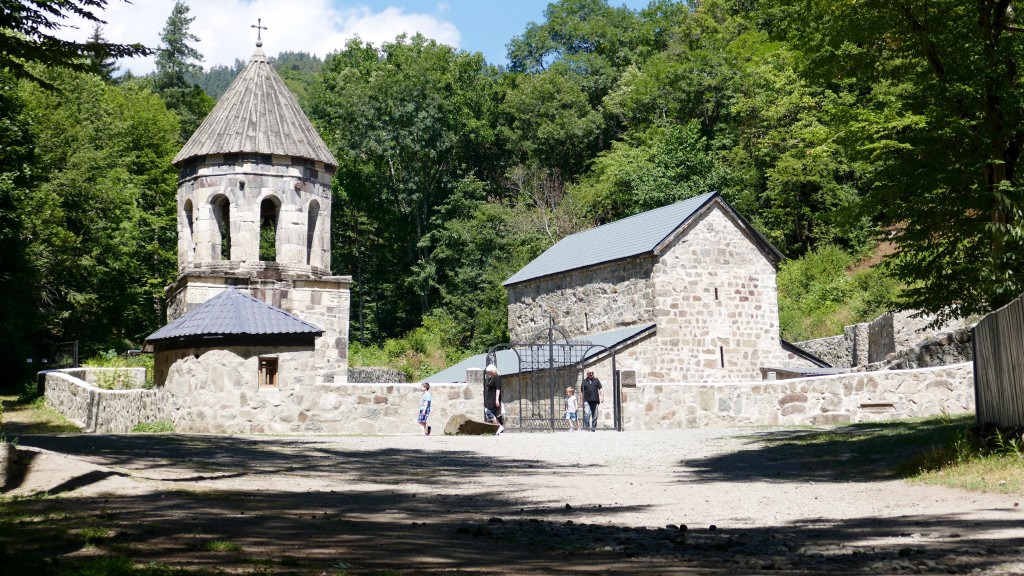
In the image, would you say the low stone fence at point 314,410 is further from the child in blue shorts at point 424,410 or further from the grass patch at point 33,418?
the grass patch at point 33,418

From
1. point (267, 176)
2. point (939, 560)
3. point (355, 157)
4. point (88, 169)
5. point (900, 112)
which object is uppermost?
point (355, 157)

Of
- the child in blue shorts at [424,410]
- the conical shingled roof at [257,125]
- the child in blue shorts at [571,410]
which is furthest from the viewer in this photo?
the conical shingled roof at [257,125]

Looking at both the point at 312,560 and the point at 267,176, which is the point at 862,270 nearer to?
the point at 267,176

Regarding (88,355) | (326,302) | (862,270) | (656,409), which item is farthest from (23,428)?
(862,270)

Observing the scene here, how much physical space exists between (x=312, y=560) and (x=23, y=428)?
20.9 meters

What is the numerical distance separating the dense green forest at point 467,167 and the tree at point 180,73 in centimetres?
17

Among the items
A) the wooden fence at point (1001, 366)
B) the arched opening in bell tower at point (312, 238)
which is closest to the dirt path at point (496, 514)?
the wooden fence at point (1001, 366)

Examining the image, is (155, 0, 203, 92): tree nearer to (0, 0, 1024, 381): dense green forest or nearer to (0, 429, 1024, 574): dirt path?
(0, 0, 1024, 381): dense green forest

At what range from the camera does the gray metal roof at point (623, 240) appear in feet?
104

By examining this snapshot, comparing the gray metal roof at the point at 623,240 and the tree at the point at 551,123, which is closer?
the gray metal roof at the point at 623,240

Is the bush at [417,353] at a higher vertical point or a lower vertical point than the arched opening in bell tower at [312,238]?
lower

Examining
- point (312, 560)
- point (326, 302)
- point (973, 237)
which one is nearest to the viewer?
point (312, 560)

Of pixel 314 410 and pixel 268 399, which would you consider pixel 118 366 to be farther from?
pixel 314 410

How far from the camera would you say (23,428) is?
23.6 metres
